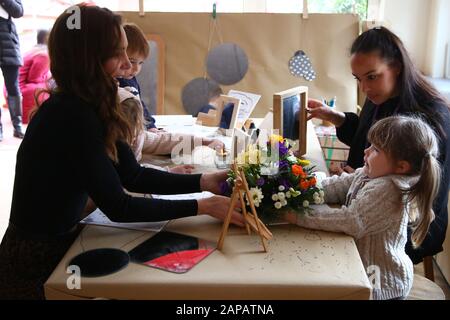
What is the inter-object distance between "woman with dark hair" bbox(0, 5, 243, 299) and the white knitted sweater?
0.81ft

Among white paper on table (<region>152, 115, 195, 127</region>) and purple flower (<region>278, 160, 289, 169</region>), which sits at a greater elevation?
purple flower (<region>278, 160, 289, 169</region>)

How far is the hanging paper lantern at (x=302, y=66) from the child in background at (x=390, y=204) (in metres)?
1.81

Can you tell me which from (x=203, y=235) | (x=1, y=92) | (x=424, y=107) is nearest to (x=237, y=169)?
(x=203, y=235)

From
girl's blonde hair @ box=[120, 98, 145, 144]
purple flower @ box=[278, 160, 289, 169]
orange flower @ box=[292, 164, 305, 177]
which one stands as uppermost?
girl's blonde hair @ box=[120, 98, 145, 144]

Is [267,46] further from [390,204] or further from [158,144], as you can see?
[390,204]

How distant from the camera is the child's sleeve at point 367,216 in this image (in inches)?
47.1

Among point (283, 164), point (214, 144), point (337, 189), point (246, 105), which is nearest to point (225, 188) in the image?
point (283, 164)

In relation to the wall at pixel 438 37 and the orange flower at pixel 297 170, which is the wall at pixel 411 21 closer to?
the wall at pixel 438 37

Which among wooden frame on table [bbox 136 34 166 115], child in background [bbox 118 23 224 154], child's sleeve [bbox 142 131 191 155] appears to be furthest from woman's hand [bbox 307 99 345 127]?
wooden frame on table [bbox 136 34 166 115]

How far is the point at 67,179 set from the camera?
116 centimetres

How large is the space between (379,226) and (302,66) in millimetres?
1990

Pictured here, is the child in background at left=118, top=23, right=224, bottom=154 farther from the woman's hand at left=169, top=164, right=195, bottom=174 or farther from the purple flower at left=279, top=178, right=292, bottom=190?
the purple flower at left=279, top=178, right=292, bottom=190

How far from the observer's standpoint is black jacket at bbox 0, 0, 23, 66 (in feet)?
12.6

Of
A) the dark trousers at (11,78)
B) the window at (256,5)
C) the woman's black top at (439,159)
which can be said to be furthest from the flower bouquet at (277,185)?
the dark trousers at (11,78)
